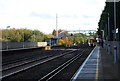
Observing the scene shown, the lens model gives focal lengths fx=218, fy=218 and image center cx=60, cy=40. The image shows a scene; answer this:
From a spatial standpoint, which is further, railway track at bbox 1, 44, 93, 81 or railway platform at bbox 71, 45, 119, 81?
railway track at bbox 1, 44, 93, 81

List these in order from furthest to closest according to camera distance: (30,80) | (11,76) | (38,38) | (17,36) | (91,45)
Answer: (38,38) < (17,36) < (91,45) < (11,76) < (30,80)

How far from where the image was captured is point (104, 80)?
34.7ft

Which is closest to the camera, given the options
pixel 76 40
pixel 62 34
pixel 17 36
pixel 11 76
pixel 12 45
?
pixel 11 76

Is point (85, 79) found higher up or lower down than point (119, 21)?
lower down

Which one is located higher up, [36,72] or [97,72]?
[97,72]

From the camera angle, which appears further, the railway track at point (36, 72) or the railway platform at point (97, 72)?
the railway track at point (36, 72)

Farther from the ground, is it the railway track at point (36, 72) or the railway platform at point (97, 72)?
the railway platform at point (97, 72)

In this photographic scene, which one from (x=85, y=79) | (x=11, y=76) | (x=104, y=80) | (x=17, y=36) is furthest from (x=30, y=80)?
(x=17, y=36)

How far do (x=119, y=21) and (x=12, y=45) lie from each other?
109 feet

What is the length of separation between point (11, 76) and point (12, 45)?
37.3 meters

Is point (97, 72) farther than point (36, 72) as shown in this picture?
No

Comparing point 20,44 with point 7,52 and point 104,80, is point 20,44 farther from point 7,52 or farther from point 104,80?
point 104,80

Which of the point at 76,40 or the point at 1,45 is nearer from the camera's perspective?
the point at 1,45

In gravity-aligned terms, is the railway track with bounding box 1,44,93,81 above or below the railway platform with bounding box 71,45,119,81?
below
